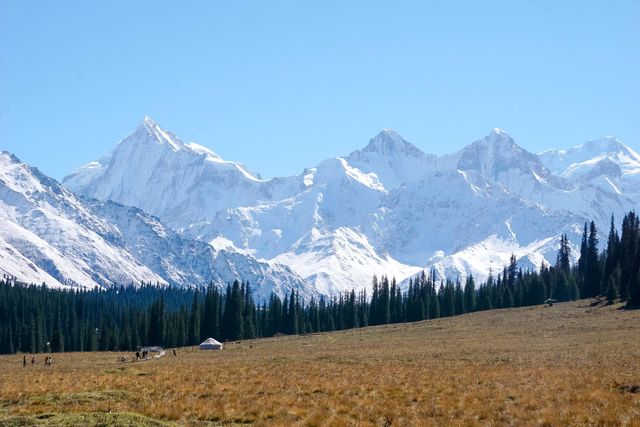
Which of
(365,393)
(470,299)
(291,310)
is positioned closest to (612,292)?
(470,299)

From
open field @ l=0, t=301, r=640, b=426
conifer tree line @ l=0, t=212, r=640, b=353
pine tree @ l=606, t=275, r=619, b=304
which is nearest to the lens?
open field @ l=0, t=301, r=640, b=426

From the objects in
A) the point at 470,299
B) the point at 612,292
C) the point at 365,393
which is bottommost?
the point at 365,393

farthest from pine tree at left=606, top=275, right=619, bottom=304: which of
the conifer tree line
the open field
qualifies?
the open field

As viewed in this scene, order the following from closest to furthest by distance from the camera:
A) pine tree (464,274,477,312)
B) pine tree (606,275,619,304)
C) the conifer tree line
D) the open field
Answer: the open field
pine tree (606,275,619,304)
the conifer tree line
pine tree (464,274,477,312)

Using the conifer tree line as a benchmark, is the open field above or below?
below

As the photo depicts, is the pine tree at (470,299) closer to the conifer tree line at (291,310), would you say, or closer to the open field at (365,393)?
the conifer tree line at (291,310)

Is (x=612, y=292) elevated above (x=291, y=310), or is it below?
below

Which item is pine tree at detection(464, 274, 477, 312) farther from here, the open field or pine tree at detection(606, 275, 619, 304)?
the open field

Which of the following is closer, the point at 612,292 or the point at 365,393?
the point at 365,393

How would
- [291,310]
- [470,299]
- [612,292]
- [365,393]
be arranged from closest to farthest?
[365,393]
[612,292]
[291,310]
[470,299]

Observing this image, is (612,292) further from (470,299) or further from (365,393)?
(365,393)

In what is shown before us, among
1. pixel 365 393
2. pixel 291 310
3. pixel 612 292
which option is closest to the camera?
pixel 365 393

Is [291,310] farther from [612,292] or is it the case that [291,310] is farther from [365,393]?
[365,393]

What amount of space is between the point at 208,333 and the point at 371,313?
45.2 metres
